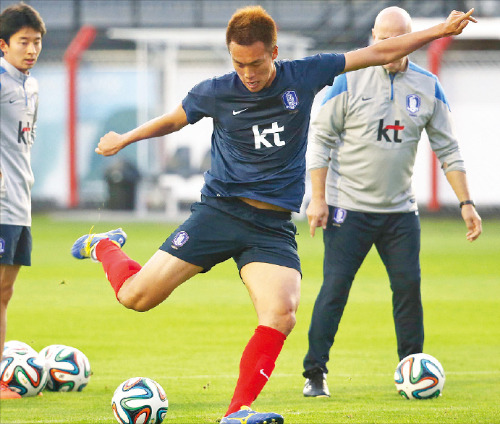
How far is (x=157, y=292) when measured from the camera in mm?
5586

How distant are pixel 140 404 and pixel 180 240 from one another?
2.99 feet

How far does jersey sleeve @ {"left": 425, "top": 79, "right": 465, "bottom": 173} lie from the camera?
273 inches

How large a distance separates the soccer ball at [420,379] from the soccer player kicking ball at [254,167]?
142 centimetres

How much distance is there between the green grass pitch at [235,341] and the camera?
6102 mm

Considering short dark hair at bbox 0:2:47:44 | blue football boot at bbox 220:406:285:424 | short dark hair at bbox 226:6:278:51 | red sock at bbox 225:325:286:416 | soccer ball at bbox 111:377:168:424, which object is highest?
short dark hair at bbox 226:6:278:51

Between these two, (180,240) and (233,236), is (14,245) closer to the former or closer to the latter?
(180,240)

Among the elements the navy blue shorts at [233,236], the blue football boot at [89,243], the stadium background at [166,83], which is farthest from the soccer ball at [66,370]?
the stadium background at [166,83]

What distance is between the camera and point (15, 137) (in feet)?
20.6

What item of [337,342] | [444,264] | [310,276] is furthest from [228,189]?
[444,264]

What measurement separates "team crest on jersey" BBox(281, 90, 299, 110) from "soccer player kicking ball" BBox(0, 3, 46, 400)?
174 centimetres

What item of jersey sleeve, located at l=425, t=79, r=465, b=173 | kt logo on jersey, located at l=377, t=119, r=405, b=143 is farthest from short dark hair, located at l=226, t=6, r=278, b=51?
jersey sleeve, located at l=425, t=79, r=465, b=173

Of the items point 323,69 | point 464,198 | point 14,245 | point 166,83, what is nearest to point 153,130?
point 323,69

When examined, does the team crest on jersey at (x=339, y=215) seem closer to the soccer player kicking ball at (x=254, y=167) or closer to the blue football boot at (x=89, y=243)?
the soccer player kicking ball at (x=254, y=167)

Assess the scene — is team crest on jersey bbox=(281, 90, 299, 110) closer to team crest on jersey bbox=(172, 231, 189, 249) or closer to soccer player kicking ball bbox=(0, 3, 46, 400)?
team crest on jersey bbox=(172, 231, 189, 249)
